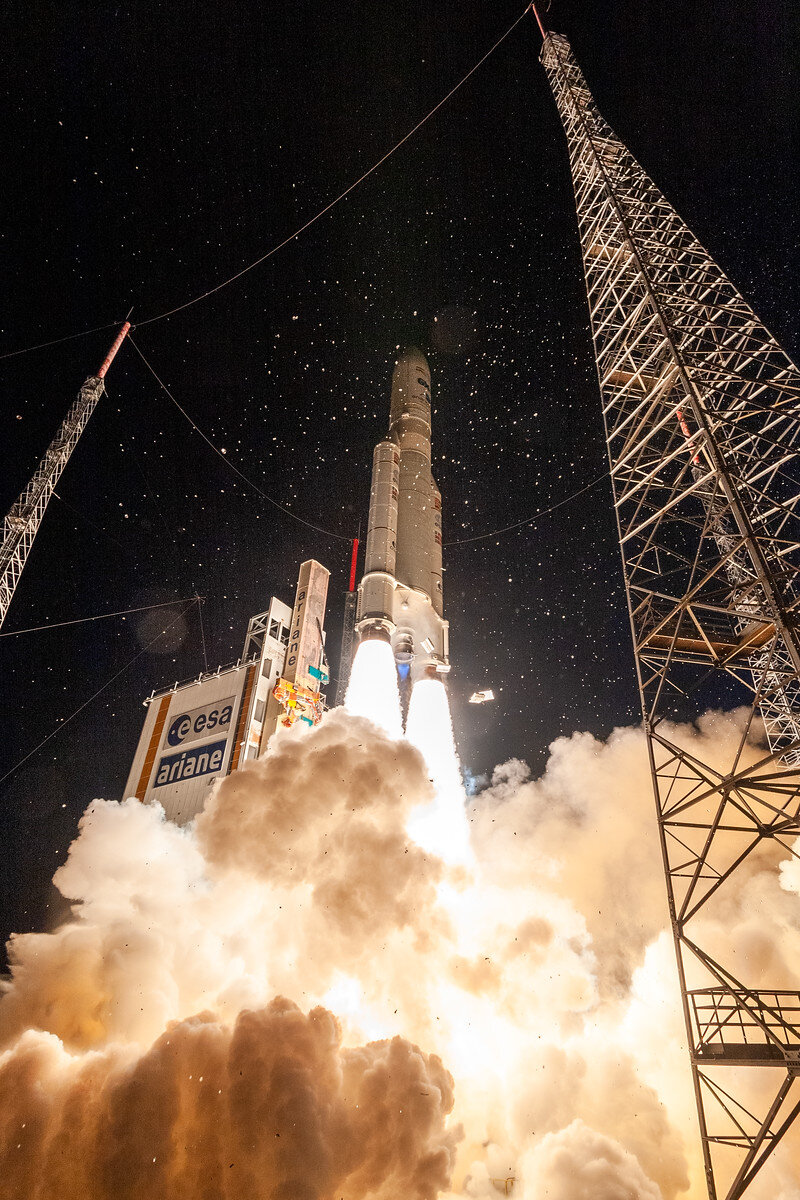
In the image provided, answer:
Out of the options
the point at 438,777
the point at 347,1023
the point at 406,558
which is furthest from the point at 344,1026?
the point at 406,558

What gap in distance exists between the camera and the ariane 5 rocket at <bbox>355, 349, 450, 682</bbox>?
65.6ft

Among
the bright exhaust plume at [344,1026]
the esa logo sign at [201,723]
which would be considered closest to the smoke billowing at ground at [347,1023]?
the bright exhaust plume at [344,1026]

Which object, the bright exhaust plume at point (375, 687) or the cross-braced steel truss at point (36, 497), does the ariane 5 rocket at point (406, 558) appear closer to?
the bright exhaust plume at point (375, 687)

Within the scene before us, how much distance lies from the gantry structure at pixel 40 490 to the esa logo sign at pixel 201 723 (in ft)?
32.0

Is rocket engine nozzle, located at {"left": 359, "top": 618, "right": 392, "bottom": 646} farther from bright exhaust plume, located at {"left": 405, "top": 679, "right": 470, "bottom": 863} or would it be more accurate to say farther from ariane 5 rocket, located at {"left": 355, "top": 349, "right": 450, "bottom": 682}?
bright exhaust plume, located at {"left": 405, "top": 679, "right": 470, "bottom": 863}

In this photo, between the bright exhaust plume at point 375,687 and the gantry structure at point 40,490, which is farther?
the gantry structure at point 40,490

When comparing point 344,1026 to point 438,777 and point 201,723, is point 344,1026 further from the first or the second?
point 201,723

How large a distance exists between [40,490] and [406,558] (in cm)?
1530

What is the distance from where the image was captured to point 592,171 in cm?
1752

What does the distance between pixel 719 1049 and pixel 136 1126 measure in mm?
8401

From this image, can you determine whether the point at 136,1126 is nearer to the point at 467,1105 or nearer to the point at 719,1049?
the point at 719,1049

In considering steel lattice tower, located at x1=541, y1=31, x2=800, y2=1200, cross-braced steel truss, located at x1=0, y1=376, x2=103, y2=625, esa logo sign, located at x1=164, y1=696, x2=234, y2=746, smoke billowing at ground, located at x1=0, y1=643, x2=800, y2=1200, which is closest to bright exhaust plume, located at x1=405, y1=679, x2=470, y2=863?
smoke billowing at ground, located at x1=0, y1=643, x2=800, y2=1200

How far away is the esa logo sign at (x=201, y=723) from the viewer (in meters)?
28.8

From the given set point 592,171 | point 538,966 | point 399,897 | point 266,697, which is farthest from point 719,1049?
point 266,697
